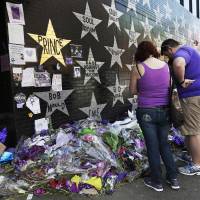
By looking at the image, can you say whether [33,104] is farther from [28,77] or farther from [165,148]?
[165,148]

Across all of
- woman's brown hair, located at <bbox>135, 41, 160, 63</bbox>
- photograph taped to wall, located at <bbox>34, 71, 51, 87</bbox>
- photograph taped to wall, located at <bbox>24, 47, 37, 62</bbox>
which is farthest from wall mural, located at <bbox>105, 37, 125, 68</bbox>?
woman's brown hair, located at <bbox>135, 41, 160, 63</bbox>

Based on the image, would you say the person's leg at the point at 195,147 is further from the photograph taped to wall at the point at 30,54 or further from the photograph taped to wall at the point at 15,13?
the photograph taped to wall at the point at 15,13

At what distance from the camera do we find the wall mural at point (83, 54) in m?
5.39

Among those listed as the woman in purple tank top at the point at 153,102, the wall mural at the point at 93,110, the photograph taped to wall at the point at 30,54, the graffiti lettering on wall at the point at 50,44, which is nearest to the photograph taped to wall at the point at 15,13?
the graffiti lettering on wall at the point at 50,44

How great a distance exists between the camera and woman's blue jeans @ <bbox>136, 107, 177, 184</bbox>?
4379 millimetres

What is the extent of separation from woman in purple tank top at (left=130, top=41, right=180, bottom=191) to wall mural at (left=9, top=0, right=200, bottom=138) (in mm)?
1667

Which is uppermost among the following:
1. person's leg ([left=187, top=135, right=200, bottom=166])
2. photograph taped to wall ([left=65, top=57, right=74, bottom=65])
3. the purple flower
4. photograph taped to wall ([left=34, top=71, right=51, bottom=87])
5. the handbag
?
photograph taped to wall ([left=65, top=57, right=74, bottom=65])

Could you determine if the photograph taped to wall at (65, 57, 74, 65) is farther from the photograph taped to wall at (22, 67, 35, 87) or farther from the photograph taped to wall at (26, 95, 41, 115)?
the photograph taped to wall at (26, 95, 41, 115)

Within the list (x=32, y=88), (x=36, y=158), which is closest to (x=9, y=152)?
(x=36, y=158)

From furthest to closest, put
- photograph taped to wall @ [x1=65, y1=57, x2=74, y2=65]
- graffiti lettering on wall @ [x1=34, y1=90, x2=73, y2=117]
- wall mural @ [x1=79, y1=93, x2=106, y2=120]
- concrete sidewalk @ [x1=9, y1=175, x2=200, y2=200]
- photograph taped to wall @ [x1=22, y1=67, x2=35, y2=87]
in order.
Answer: wall mural @ [x1=79, y1=93, x2=106, y2=120]
photograph taped to wall @ [x1=65, y1=57, x2=74, y2=65]
graffiti lettering on wall @ [x1=34, y1=90, x2=73, y2=117]
photograph taped to wall @ [x1=22, y1=67, x2=35, y2=87]
concrete sidewalk @ [x1=9, y1=175, x2=200, y2=200]

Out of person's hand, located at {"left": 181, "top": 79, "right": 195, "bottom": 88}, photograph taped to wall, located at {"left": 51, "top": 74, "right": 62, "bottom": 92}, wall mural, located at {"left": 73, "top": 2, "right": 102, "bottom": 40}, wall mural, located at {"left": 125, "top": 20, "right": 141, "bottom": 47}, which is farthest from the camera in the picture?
wall mural, located at {"left": 125, "top": 20, "right": 141, "bottom": 47}

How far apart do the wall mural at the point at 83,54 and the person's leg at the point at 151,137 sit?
1748mm

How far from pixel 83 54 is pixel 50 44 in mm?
979

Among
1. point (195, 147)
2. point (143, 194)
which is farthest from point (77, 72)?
point (143, 194)
